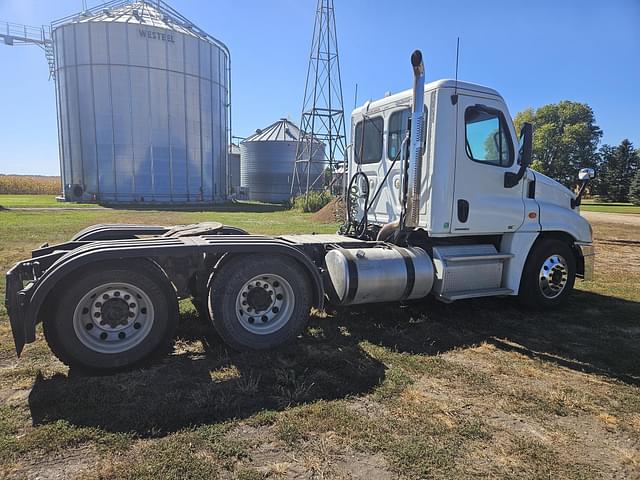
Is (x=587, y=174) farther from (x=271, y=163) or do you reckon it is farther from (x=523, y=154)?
(x=271, y=163)

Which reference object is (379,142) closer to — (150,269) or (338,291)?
(338,291)

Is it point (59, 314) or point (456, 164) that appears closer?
point (59, 314)

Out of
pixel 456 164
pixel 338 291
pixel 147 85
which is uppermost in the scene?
pixel 147 85

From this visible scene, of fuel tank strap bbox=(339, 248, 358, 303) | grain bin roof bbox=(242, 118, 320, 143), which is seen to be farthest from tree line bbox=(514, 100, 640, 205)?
fuel tank strap bbox=(339, 248, 358, 303)

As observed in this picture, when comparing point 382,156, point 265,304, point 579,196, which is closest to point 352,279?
point 265,304

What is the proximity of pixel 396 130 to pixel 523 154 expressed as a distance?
1793 mm

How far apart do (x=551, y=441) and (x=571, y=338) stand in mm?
2726

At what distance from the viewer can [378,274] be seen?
5465 mm

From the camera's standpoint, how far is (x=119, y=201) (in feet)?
106

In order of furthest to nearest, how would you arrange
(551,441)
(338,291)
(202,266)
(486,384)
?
(338,291), (202,266), (486,384), (551,441)

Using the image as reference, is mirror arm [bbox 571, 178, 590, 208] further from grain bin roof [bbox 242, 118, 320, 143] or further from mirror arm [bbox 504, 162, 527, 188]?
grain bin roof [bbox 242, 118, 320, 143]

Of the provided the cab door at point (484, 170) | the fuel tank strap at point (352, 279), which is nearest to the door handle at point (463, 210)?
the cab door at point (484, 170)

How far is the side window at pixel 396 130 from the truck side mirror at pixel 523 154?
1.56 m

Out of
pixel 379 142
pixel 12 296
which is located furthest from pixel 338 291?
pixel 12 296
